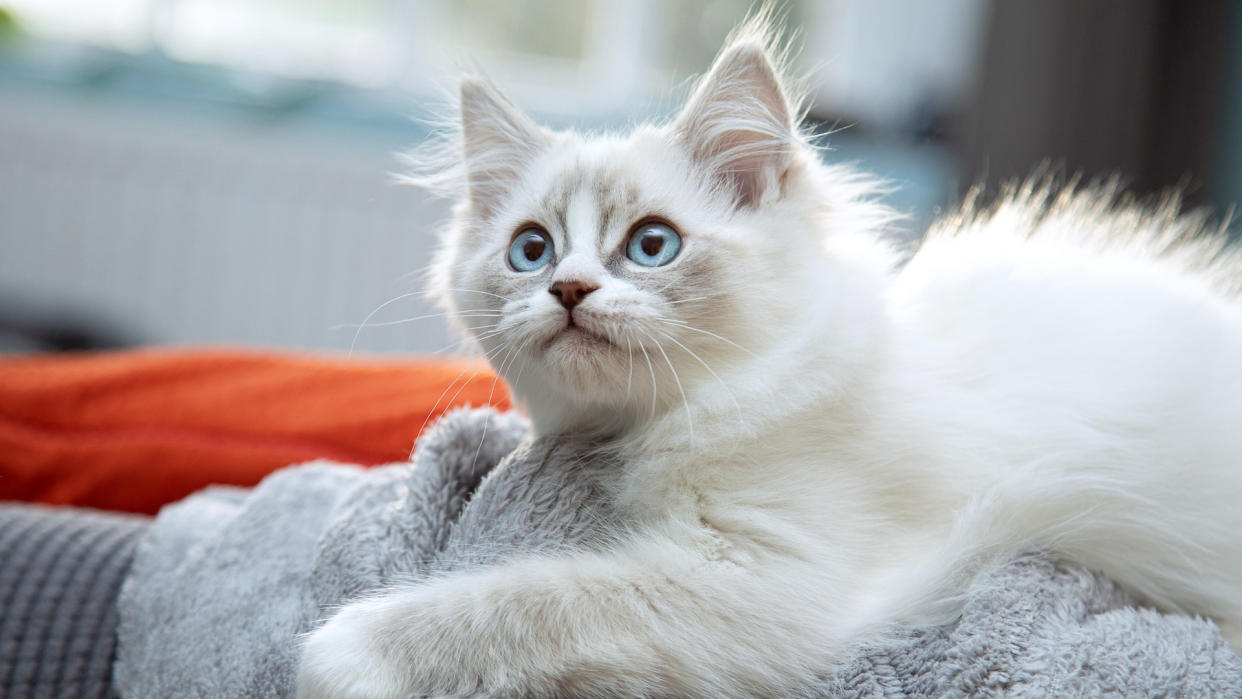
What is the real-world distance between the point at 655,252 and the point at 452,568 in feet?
1.13

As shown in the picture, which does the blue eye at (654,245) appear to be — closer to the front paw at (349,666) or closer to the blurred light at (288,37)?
the front paw at (349,666)

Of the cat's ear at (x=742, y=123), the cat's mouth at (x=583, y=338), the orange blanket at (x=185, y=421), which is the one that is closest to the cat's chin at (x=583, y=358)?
the cat's mouth at (x=583, y=338)

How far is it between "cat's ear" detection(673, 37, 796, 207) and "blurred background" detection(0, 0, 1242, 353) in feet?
7.99

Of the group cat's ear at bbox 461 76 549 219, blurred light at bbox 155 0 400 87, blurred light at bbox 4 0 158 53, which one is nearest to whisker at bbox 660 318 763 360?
cat's ear at bbox 461 76 549 219

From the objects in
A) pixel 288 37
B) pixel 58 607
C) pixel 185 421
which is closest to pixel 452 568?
pixel 58 607

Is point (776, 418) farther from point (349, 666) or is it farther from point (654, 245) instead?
point (349, 666)

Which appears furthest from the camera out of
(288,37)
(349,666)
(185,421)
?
(288,37)

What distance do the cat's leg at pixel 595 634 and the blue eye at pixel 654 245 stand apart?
276mm

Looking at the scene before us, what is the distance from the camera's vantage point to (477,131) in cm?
105

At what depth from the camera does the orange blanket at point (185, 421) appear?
1.26m

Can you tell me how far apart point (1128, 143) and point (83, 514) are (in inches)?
128

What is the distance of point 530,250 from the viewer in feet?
3.04

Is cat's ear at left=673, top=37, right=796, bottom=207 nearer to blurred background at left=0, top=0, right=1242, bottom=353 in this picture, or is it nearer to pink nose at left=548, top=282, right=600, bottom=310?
pink nose at left=548, top=282, right=600, bottom=310

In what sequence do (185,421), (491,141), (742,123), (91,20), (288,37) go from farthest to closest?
(288,37) < (91,20) < (185,421) < (491,141) < (742,123)
